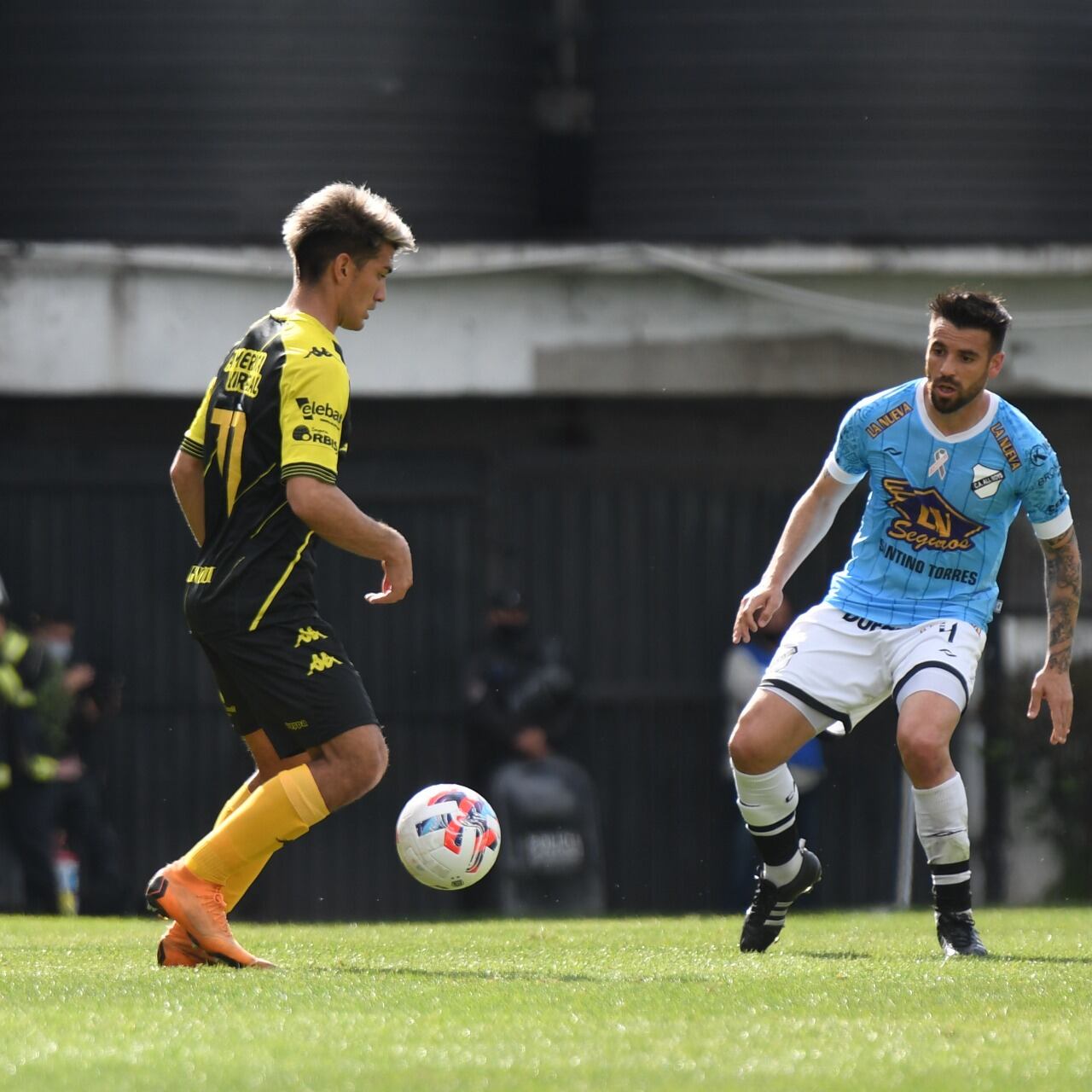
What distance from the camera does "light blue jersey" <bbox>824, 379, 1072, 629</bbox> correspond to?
7516mm

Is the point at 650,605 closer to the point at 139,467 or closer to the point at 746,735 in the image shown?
the point at 139,467

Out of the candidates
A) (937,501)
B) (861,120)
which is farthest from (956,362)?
(861,120)

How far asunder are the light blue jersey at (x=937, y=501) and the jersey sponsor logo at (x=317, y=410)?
6.90 feet

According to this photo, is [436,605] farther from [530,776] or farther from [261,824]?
[261,824]

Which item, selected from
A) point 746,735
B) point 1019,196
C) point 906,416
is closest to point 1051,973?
point 746,735

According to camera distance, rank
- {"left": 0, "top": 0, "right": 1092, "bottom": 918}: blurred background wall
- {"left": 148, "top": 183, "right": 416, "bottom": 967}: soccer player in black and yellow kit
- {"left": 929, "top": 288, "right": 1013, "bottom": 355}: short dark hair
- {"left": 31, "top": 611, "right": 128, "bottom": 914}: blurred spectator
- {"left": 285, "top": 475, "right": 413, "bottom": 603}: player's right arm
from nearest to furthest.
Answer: {"left": 285, "top": 475, "right": 413, "bottom": 603}: player's right arm < {"left": 148, "top": 183, "right": 416, "bottom": 967}: soccer player in black and yellow kit < {"left": 929, "top": 288, "right": 1013, "bottom": 355}: short dark hair < {"left": 31, "top": 611, "right": 128, "bottom": 914}: blurred spectator < {"left": 0, "top": 0, "right": 1092, "bottom": 918}: blurred background wall

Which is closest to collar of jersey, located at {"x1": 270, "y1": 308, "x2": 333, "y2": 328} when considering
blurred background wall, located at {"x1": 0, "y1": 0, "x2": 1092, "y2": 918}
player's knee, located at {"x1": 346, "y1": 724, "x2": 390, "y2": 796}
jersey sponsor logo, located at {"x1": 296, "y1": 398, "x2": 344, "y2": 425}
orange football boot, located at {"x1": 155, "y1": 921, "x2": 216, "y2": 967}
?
jersey sponsor logo, located at {"x1": 296, "y1": 398, "x2": 344, "y2": 425}

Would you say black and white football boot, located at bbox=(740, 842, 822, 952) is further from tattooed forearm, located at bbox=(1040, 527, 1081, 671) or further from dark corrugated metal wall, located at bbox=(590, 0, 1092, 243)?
dark corrugated metal wall, located at bbox=(590, 0, 1092, 243)

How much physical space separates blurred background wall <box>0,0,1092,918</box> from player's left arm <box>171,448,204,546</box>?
7.13 m

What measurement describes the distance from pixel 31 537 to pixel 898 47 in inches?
246

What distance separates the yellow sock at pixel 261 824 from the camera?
6.40 meters

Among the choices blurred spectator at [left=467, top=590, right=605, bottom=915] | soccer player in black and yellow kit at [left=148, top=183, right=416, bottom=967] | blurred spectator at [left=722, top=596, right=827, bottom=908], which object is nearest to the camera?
soccer player in black and yellow kit at [left=148, top=183, right=416, bottom=967]

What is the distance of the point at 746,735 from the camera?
24.5 feet

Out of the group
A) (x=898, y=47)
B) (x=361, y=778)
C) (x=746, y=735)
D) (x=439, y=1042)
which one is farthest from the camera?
(x=898, y=47)
